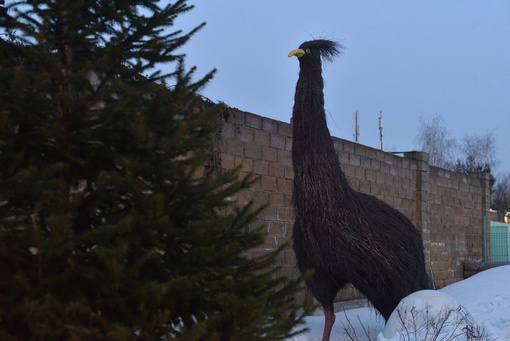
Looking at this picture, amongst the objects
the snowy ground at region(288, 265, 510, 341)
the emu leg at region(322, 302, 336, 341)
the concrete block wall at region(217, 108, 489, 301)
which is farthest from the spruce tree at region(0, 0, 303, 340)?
the emu leg at region(322, 302, 336, 341)

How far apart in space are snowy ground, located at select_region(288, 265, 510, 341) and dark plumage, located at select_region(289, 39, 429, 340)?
0.31m

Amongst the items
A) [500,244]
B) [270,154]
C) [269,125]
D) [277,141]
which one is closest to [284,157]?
[277,141]

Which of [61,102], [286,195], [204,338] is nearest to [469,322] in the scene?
[286,195]

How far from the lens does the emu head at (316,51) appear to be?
637 centimetres

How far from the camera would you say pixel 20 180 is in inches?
86.3

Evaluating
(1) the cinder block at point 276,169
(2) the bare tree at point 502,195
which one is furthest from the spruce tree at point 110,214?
(2) the bare tree at point 502,195

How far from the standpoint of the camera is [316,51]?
640cm

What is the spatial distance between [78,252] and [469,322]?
467 centimetres

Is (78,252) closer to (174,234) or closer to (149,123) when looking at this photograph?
(174,234)

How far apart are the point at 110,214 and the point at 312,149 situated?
381 centimetres

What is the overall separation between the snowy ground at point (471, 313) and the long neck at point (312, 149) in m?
1.14

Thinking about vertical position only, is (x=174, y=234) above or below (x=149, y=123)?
below

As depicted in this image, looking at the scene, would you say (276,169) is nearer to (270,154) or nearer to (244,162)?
(270,154)

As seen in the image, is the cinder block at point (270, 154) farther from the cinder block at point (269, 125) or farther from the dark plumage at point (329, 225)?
the dark plumage at point (329, 225)
